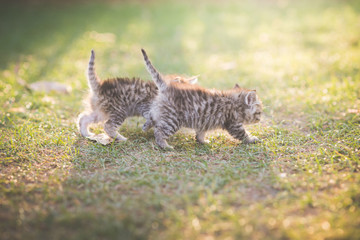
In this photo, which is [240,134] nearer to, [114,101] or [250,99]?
[250,99]

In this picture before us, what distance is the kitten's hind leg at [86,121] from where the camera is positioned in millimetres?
3684

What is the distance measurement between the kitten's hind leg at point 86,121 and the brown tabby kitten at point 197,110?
0.80 metres

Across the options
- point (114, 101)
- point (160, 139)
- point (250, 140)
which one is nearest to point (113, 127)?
point (114, 101)

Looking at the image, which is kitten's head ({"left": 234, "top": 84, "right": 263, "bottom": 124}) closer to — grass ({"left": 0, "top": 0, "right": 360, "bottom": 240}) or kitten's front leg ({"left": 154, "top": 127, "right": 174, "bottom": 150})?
grass ({"left": 0, "top": 0, "right": 360, "bottom": 240})

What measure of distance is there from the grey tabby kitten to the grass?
0.80 feet

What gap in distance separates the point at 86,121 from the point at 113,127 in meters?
0.41

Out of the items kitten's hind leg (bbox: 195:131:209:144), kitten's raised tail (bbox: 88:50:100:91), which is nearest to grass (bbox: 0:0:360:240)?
kitten's hind leg (bbox: 195:131:209:144)

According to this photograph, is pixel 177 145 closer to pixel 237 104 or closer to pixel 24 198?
pixel 237 104

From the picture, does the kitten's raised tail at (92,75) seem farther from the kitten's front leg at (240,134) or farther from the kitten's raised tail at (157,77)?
the kitten's front leg at (240,134)

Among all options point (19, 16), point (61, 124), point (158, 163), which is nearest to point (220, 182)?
point (158, 163)

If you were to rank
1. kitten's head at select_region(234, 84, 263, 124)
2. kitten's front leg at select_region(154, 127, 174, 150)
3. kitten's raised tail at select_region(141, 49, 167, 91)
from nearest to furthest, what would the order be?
kitten's front leg at select_region(154, 127, 174, 150) < kitten's raised tail at select_region(141, 49, 167, 91) < kitten's head at select_region(234, 84, 263, 124)

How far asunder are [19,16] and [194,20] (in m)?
6.91

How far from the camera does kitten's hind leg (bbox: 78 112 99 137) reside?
3684mm

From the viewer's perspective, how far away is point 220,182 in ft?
8.52
